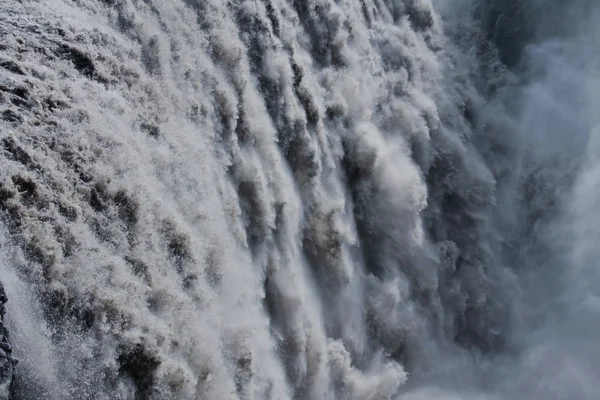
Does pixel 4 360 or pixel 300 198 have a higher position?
pixel 300 198

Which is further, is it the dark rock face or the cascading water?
the cascading water

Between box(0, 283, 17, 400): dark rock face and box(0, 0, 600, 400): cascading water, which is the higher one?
box(0, 0, 600, 400): cascading water

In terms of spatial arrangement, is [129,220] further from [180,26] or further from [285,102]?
[285,102]

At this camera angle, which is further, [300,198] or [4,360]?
[300,198]

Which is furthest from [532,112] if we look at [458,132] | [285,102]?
[285,102]
